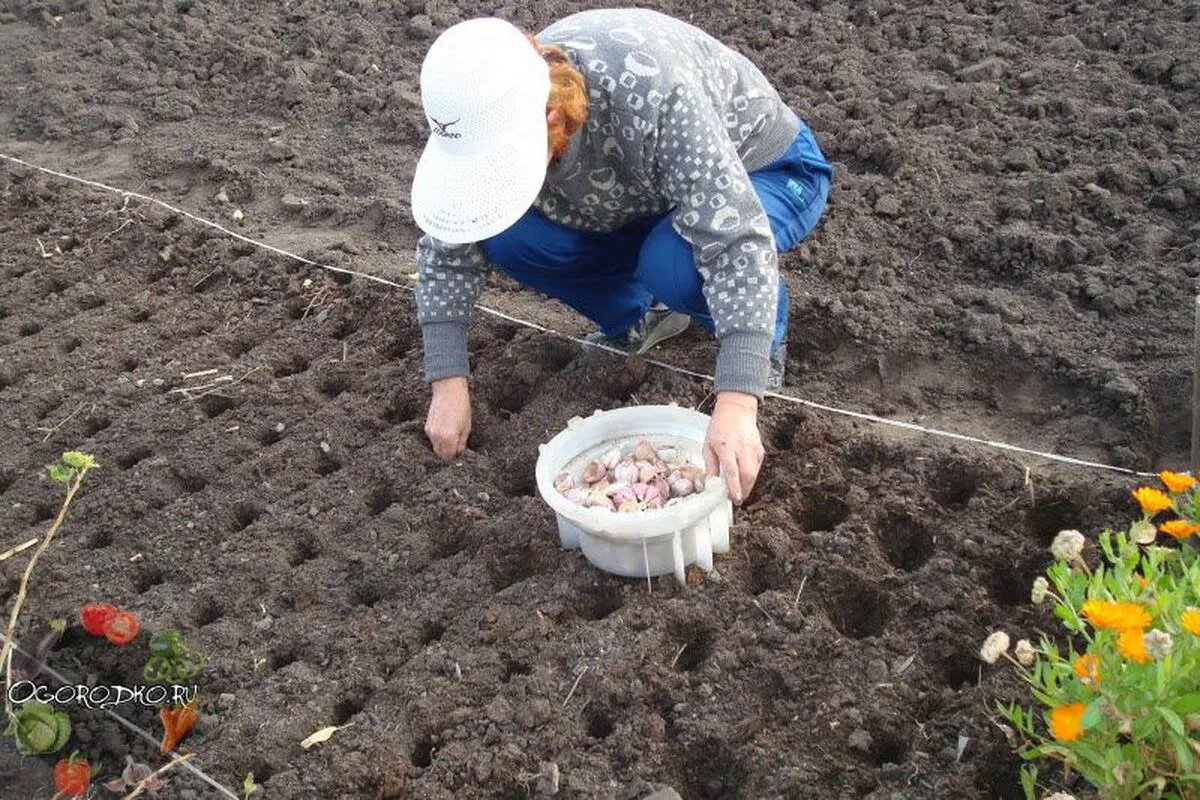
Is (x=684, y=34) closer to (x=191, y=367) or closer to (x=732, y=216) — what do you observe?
(x=732, y=216)

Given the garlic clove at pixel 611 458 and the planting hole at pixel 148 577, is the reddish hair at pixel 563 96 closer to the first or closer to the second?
the garlic clove at pixel 611 458

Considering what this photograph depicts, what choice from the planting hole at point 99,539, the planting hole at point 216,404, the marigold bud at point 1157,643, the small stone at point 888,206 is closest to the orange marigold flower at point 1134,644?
the marigold bud at point 1157,643

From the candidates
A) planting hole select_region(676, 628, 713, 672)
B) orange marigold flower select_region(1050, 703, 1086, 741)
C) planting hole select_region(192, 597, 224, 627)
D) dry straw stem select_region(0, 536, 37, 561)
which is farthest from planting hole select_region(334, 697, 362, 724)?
orange marigold flower select_region(1050, 703, 1086, 741)

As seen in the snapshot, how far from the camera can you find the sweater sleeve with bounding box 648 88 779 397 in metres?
2.27

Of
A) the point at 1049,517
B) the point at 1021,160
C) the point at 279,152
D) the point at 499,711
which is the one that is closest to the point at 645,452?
the point at 499,711

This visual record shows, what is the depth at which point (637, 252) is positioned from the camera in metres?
2.99

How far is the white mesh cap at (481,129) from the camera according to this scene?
204cm

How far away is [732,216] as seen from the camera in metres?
2.29

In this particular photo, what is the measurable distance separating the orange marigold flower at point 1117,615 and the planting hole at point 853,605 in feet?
2.73

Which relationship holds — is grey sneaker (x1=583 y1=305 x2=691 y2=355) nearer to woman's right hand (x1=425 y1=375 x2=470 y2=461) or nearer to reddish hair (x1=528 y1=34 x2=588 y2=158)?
woman's right hand (x1=425 y1=375 x2=470 y2=461)

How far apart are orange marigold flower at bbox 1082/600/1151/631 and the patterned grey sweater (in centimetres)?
82

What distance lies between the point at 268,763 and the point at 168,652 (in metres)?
0.33

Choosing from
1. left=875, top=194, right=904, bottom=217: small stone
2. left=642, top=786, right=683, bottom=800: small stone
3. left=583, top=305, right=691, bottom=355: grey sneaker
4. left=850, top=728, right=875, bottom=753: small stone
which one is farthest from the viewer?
left=875, top=194, right=904, bottom=217: small stone

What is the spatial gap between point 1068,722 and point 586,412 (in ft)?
5.16
